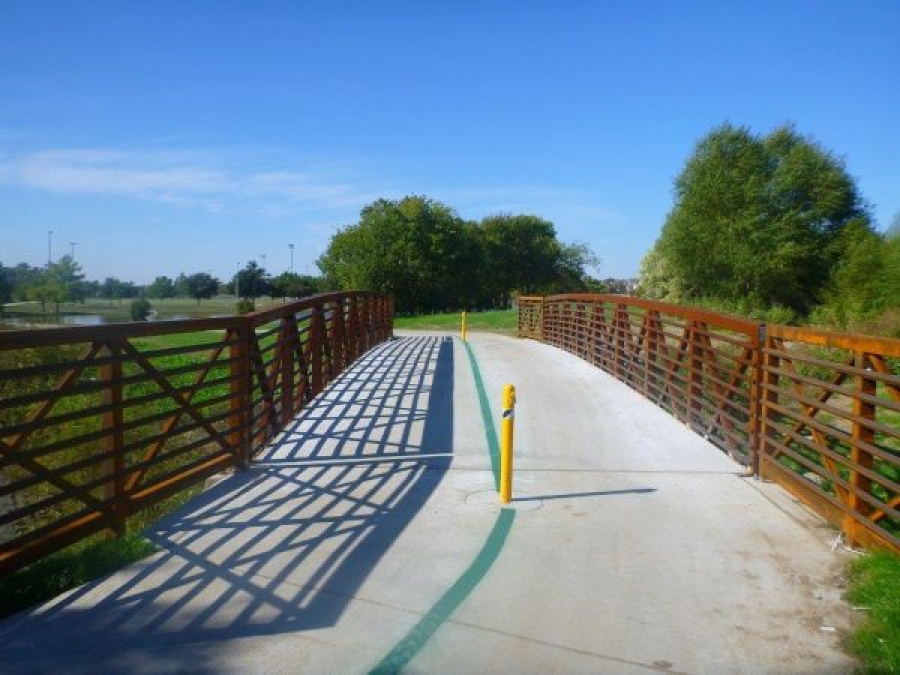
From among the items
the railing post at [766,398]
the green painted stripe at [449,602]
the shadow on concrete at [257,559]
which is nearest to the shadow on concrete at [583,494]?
the green painted stripe at [449,602]

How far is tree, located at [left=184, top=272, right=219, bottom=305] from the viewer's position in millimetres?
43312

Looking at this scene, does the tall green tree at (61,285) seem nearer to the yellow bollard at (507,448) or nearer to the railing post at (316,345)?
the railing post at (316,345)

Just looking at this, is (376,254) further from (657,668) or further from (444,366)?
(657,668)

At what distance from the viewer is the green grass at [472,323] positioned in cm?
3891

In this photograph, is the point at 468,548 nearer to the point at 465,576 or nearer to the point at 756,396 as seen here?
the point at 465,576

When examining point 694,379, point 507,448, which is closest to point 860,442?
point 507,448

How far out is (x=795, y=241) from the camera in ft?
135

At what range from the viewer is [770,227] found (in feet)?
135

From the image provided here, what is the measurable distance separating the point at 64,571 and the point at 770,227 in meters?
41.2

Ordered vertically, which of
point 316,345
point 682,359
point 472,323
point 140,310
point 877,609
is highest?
point 140,310

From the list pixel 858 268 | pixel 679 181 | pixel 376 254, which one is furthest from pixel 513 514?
pixel 376 254

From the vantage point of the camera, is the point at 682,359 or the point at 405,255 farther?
the point at 405,255

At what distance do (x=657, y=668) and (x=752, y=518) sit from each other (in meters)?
2.89

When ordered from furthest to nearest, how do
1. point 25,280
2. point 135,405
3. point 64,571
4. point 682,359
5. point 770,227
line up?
point 770,227
point 25,280
point 682,359
point 135,405
point 64,571
